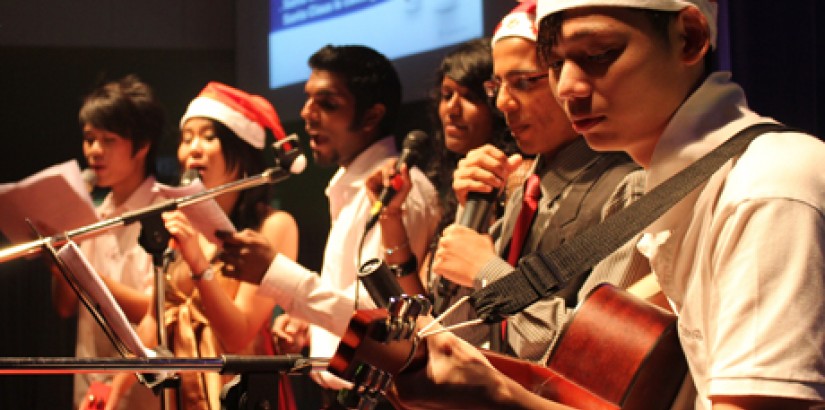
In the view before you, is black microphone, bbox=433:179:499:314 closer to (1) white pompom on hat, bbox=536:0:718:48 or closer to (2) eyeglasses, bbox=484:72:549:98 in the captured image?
(2) eyeglasses, bbox=484:72:549:98

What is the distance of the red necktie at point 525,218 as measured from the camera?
2.37m

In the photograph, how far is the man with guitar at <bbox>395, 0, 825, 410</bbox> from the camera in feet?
3.87

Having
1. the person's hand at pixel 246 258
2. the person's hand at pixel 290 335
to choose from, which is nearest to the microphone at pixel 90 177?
the person's hand at pixel 290 335

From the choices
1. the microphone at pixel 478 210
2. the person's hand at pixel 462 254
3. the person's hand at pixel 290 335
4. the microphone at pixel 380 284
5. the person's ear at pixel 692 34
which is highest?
the person's ear at pixel 692 34

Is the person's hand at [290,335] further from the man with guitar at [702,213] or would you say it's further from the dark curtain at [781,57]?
the man with guitar at [702,213]

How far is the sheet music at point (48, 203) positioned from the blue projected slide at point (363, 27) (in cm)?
156

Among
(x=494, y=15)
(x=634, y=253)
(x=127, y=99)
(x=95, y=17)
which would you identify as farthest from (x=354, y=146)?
(x=95, y=17)

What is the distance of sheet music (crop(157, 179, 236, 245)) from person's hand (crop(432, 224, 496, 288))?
99cm

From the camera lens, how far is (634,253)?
82.4 inches

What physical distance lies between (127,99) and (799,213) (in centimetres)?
374

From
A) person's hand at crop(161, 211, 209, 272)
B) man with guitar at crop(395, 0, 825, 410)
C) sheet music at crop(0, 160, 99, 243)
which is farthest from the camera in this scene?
sheet music at crop(0, 160, 99, 243)

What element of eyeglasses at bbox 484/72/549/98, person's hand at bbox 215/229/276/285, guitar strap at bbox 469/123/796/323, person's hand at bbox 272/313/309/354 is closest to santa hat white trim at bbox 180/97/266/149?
person's hand at bbox 272/313/309/354

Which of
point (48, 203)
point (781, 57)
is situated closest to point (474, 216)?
point (781, 57)

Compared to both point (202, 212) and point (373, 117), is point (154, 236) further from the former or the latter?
point (373, 117)
